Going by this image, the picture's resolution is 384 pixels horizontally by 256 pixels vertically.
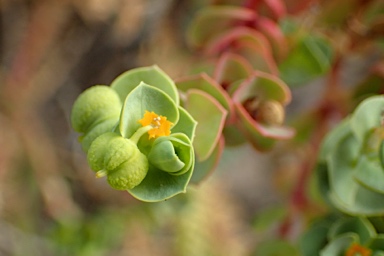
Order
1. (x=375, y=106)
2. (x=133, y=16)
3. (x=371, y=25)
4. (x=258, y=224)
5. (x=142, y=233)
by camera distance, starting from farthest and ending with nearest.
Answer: (x=142, y=233) → (x=133, y=16) → (x=258, y=224) → (x=371, y=25) → (x=375, y=106)

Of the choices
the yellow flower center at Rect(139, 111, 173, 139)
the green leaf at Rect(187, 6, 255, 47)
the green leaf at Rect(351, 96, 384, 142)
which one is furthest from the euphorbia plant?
the green leaf at Rect(187, 6, 255, 47)

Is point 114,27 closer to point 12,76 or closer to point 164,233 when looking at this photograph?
point 12,76

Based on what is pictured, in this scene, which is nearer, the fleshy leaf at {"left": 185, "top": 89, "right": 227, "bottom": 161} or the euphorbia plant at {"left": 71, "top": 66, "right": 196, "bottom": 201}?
the euphorbia plant at {"left": 71, "top": 66, "right": 196, "bottom": 201}

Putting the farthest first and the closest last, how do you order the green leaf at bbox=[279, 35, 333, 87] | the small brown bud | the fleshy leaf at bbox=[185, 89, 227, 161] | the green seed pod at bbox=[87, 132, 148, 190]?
the green leaf at bbox=[279, 35, 333, 87]
the small brown bud
the fleshy leaf at bbox=[185, 89, 227, 161]
the green seed pod at bbox=[87, 132, 148, 190]

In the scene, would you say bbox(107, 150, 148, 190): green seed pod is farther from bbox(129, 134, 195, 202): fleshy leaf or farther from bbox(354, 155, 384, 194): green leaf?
bbox(354, 155, 384, 194): green leaf

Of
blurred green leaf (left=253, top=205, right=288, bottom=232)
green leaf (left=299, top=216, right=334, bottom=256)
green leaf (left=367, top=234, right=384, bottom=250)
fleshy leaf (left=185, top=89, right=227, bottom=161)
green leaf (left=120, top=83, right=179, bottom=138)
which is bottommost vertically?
blurred green leaf (left=253, top=205, right=288, bottom=232)

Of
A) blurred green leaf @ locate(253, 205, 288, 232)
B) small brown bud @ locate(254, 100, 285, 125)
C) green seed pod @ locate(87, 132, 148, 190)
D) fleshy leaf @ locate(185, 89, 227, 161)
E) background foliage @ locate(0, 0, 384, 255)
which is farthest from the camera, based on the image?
background foliage @ locate(0, 0, 384, 255)

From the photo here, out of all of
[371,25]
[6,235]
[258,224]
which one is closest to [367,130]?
[371,25]
